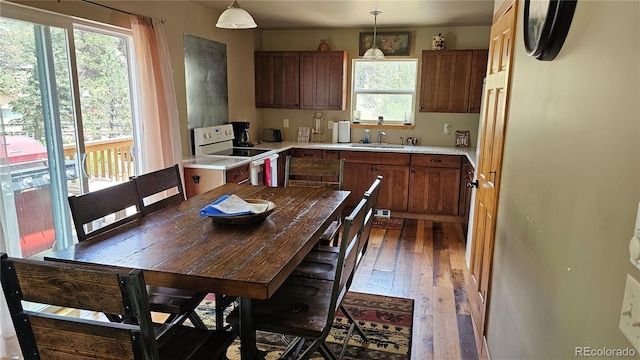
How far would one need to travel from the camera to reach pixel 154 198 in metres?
3.35

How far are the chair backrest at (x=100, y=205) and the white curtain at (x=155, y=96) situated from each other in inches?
46.5

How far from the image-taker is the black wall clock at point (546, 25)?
3.93 ft

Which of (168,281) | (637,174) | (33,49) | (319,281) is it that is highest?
(33,49)

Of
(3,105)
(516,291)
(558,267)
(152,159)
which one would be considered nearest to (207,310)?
(152,159)

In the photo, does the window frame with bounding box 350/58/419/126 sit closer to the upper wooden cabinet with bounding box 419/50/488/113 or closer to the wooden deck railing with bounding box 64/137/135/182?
the upper wooden cabinet with bounding box 419/50/488/113

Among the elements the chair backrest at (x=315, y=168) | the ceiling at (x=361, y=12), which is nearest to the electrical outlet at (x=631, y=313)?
the chair backrest at (x=315, y=168)

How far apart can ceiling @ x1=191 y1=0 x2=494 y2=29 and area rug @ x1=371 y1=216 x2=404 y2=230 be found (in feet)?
7.54

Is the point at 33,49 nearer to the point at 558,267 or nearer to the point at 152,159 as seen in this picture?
the point at 152,159

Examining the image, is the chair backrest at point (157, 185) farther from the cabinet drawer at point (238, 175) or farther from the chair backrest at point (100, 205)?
the cabinet drawer at point (238, 175)

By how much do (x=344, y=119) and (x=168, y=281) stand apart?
441 centimetres

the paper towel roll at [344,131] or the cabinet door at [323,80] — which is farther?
the paper towel roll at [344,131]

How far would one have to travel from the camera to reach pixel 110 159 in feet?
11.0

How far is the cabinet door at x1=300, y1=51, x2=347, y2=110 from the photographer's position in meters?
5.25

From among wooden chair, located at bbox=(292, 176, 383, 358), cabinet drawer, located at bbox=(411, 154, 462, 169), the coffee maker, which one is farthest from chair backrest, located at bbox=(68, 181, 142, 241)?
cabinet drawer, located at bbox=(411, 154, 462, 169)
